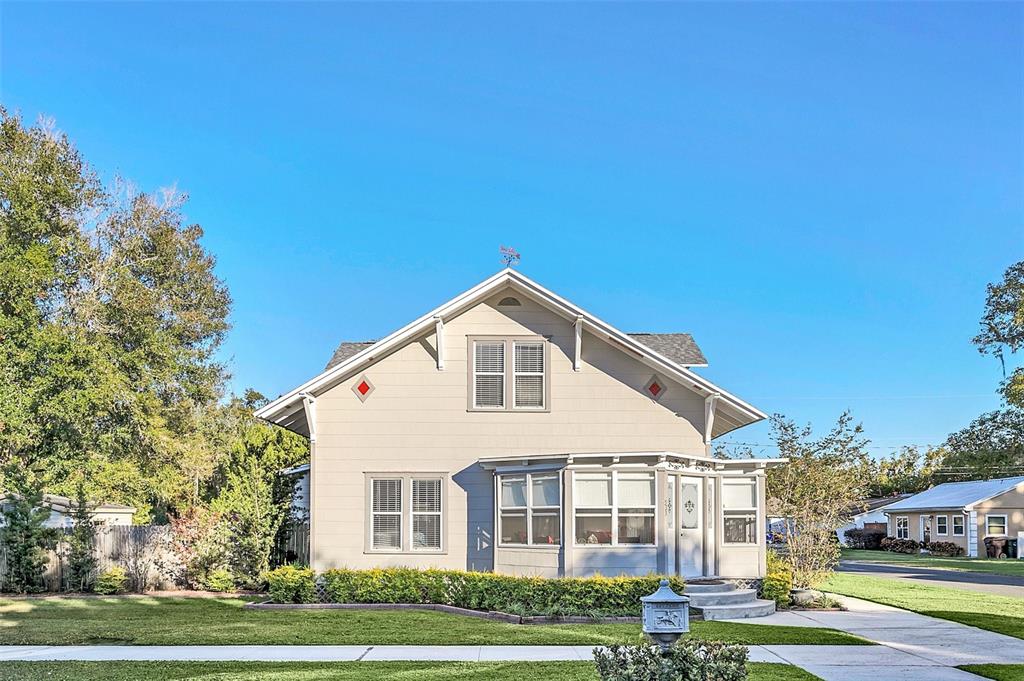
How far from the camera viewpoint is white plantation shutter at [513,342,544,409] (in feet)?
64.3

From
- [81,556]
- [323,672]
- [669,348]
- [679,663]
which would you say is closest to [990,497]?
[669,348]

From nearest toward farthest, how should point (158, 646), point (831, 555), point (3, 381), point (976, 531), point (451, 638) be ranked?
point (158, 646) → point (451, 638) → point (831, 555) → point (3, 381) → point (976, 531)

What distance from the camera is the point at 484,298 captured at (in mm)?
19719

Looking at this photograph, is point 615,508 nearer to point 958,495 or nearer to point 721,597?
point 721,597

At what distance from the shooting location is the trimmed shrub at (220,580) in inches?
820

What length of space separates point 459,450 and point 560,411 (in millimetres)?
2289

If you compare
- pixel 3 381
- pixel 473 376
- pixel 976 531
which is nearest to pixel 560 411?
pixel 473 376

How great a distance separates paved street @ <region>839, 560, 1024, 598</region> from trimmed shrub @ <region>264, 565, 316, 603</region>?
16698 mm

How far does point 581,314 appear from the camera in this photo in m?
19.2

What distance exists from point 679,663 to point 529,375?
41.1ft

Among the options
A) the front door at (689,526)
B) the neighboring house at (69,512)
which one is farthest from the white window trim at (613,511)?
the neighboring house at (69,512)

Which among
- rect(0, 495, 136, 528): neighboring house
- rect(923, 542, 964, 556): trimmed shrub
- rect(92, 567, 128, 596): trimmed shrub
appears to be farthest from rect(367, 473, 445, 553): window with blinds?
rect(923, 542, 964, 556): trimmed shrub

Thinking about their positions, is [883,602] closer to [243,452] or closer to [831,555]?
[831,555]

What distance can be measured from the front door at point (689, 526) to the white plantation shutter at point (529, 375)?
3.47m
